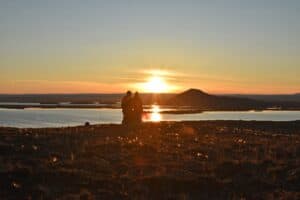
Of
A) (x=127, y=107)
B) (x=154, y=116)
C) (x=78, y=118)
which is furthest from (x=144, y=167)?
(x=154, y=116)

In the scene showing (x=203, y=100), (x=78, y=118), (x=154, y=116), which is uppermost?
(x=203, y=100)

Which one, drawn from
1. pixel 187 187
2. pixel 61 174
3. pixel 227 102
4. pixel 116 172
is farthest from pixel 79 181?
pixel 227 102

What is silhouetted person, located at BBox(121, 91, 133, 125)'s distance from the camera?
123ft

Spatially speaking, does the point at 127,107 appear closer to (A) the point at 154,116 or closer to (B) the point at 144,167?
(B) the point at 144,167

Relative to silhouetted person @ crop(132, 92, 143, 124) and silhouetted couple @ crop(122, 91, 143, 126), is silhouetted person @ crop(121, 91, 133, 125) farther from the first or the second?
silhouetted person @ crop(132, 92, 143, 124)

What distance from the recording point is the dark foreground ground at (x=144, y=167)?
55.5 feet

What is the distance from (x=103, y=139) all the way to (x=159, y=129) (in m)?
8.92

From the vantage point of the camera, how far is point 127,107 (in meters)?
37.5

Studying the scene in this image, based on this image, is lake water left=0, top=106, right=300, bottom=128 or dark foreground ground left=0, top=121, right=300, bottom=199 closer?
dark foreground ground left=0, top=121, right=300, bottom=199

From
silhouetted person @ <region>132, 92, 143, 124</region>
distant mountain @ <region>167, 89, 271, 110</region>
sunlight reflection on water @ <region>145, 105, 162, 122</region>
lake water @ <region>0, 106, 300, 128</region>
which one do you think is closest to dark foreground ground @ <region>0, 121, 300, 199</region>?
silhouetted person @ <region>132, 92, 143, 124</region>

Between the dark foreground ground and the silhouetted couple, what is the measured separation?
5519 millimetres

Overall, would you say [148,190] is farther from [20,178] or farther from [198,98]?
[198,98]

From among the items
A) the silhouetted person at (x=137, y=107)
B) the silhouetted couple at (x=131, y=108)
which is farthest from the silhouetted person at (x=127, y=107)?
the silhouetted person at (x=137, y=107)

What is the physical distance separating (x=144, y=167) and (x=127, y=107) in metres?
16.6
